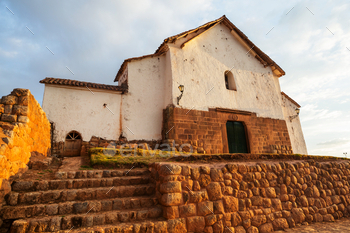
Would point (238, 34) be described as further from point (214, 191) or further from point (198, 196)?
point (198, 196)

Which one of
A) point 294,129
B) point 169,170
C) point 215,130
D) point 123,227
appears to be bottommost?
point 123,227

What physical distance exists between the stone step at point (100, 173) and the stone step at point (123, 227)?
1392 millimetres

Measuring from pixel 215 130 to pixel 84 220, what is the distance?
8.17 meters

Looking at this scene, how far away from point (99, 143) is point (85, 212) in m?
6.00

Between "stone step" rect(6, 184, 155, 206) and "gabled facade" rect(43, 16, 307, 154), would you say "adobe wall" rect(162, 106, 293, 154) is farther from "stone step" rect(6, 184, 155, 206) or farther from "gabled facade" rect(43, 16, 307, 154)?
"stone step" rect(6, 184, 155, 206)

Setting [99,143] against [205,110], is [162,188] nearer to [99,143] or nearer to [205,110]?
[99,143]

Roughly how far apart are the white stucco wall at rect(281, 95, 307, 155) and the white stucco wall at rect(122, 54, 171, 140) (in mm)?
8737

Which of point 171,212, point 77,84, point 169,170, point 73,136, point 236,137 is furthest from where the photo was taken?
point 236,137

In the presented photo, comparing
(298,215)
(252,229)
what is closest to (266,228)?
(252,229)

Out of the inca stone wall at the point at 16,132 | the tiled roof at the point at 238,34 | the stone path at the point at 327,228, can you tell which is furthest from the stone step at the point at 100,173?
the tiled roof at the point at 238,34

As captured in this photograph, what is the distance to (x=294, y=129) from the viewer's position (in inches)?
547

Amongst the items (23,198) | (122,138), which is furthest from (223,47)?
(23,198)

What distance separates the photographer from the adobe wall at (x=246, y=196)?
369cm

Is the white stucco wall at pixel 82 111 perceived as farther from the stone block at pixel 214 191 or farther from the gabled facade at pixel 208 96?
the stone block at pixel 214 191
